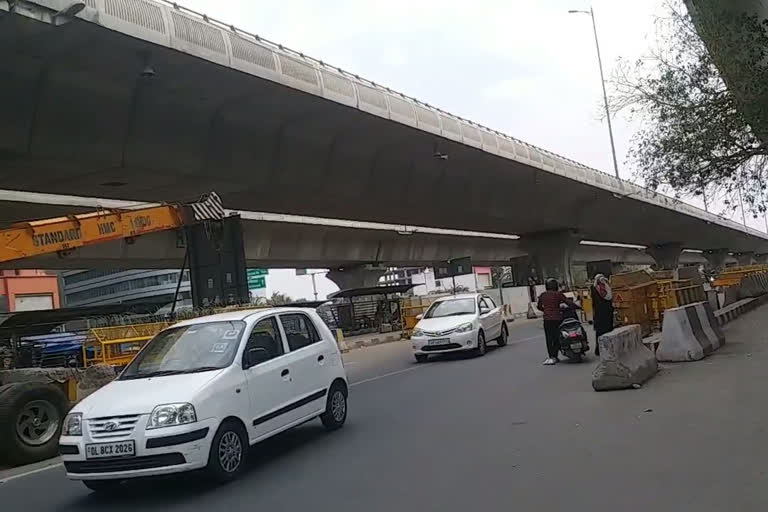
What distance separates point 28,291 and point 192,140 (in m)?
46.9

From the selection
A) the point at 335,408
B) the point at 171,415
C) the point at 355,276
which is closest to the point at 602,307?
the point at 335,408

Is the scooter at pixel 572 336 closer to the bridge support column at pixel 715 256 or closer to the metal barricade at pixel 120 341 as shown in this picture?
the metal barricade at pixel 120 341

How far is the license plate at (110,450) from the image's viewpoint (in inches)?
259

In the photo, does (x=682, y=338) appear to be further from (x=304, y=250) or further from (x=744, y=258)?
(x=744, y=258)

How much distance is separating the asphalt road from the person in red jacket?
2.73 meters

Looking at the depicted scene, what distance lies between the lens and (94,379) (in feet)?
42.4

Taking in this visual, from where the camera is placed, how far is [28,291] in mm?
58312

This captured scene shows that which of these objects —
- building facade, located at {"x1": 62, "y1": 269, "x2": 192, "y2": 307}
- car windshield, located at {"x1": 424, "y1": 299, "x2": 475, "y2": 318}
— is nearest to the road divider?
car windshield, located at {"x1": 424, "y1": 299, "x2": 475, "y2": 318}

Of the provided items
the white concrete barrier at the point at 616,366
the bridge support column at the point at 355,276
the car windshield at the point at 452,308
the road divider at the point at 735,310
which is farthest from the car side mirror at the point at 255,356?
the bridge support column at the point at 355,276

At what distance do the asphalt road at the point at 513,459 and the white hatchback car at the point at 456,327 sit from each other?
568cm

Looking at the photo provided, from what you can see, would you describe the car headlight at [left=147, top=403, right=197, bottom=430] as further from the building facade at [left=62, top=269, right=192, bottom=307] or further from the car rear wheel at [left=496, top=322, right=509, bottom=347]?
the building facade at [left=62, top=269, right=192, bottom=307]

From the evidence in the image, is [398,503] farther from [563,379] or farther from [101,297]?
[101,297]

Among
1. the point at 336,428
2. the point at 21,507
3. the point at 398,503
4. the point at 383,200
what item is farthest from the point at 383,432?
the point at 383,200

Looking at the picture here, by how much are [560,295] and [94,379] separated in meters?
8.77
